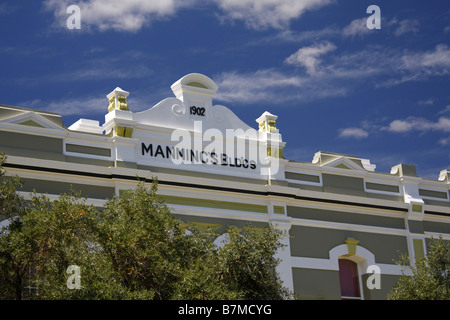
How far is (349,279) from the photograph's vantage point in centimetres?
2564

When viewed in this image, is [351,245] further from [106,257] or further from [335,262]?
[106,257]

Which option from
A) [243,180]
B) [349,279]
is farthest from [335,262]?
[243,180]

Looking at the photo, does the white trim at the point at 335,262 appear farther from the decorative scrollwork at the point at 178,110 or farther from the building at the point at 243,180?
the decorative scrollwork at the point at 178,110

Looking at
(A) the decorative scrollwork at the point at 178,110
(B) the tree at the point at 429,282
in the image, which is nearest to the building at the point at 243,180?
(A) the decorative scrollwork at the point at 178,110

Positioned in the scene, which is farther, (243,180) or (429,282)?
(243,180)

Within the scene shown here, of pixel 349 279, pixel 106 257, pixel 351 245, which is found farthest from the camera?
pixel 349 279

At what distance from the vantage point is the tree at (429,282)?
63.0 ft

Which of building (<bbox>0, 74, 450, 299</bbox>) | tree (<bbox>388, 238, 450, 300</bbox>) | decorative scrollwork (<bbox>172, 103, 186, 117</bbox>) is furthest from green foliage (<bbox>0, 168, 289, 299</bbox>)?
decorative scrollwork (<bbox>172, 103, 186, 117</bbox>)

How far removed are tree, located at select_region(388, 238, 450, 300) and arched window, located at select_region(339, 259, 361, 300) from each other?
203 inches

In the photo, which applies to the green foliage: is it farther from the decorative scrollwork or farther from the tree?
the decorative scrollwork

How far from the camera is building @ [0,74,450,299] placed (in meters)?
21.3

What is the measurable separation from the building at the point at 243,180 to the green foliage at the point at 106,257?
4958 millimetres

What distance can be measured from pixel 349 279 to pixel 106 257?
41.5 feet
